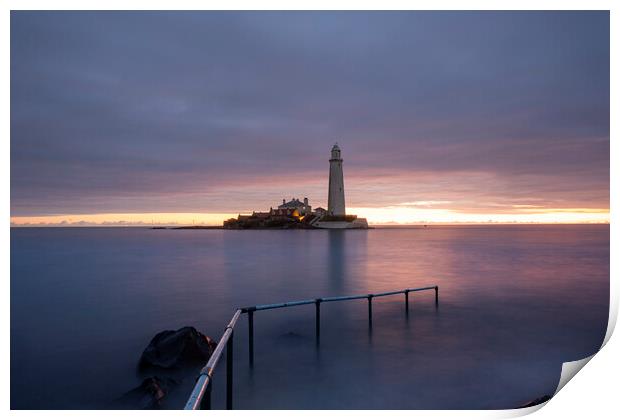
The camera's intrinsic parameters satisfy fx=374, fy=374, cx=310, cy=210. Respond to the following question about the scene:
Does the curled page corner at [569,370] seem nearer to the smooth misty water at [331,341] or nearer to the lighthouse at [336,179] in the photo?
the smooth misty water at [331,341]

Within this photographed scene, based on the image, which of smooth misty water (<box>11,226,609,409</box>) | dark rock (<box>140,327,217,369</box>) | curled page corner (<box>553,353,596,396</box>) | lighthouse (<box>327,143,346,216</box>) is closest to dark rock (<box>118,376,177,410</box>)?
smooth misty water (<box>11,226,609,409</box>)

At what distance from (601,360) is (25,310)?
8486mm

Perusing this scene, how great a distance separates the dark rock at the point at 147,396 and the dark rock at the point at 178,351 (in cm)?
46

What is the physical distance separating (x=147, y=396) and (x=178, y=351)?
72 centimetres

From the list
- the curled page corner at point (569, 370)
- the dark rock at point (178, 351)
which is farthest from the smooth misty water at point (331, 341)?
the dark rock at point (178, 351)

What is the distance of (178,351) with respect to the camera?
3.88 m

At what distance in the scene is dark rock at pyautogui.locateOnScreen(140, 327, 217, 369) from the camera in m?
3.82

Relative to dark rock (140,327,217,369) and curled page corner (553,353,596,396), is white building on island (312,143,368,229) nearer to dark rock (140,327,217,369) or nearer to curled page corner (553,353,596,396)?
dark rock (140,327,217,369)

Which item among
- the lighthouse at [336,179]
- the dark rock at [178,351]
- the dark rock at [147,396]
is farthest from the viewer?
the lighthouse at [336,179]

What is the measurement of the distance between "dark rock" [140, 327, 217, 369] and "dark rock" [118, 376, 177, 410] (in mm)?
464

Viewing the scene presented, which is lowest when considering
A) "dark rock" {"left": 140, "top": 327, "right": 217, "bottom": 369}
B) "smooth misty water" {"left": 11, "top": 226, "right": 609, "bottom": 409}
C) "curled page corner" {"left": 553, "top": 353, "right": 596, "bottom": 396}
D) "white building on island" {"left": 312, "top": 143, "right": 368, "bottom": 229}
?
"smooth misty water" {"left": 11, "top": 226, "right": 609, "bottom": 409}

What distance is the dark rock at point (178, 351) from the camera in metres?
3.82

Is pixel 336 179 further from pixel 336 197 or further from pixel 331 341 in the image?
pixel 331 341
